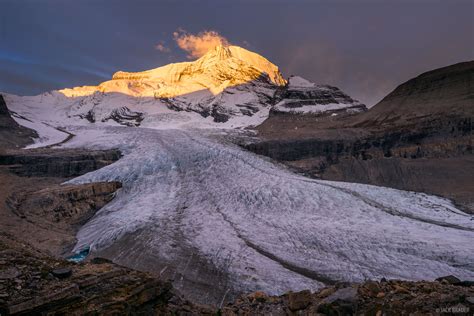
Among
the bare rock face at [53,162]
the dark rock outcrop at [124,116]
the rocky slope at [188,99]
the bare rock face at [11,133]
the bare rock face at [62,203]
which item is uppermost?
the rocky slope at [188,99]

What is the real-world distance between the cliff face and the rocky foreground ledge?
85.1 ft

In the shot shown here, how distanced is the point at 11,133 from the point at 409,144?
45617mm

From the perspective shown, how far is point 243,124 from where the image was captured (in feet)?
238

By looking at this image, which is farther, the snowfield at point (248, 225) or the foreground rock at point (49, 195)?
the foreground rock at point (49, 195)

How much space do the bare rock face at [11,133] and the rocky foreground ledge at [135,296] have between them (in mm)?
41440

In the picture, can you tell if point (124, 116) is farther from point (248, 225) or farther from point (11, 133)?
point (248, 225)

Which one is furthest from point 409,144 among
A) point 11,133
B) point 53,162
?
point 11,133

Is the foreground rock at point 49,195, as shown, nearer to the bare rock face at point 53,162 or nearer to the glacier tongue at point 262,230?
the bare rock face at point 53,162

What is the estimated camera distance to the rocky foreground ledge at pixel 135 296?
19.6 ft

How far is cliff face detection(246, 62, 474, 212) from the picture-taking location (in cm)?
3622

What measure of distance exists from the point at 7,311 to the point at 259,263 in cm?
1232

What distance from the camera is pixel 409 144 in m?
41.5

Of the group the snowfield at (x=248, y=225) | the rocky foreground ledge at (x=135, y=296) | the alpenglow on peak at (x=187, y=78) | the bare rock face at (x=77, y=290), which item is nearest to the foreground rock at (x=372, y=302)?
the rocky foreground ledge at (x=135, y=296)

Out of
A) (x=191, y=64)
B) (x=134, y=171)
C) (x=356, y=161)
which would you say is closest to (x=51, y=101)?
(x=191, y=64)
